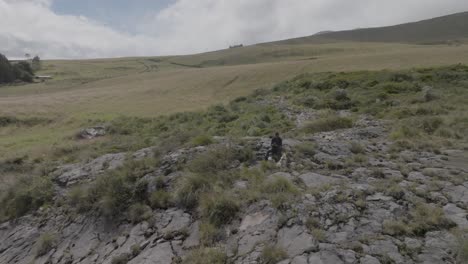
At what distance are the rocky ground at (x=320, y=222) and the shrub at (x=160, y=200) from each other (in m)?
0.25

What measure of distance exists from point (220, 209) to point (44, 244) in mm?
6152

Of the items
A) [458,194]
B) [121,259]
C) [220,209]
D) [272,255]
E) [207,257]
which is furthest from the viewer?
[220,209]

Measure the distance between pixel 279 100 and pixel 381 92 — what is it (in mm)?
8053

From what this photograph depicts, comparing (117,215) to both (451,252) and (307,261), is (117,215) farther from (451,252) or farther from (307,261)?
(451,252)

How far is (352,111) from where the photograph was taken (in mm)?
21375

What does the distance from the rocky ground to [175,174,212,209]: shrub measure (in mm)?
315

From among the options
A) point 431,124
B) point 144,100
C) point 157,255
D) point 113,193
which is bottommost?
point 144,100

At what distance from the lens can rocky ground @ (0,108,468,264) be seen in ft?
23.6

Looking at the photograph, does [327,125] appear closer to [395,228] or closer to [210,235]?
[395,228]

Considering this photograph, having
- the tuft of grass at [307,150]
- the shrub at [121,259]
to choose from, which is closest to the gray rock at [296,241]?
the shrub at [121,259]

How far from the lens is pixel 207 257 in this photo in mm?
7715

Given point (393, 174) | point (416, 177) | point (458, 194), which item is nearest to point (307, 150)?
point (393, 174)

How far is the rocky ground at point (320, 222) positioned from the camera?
23.6 feet

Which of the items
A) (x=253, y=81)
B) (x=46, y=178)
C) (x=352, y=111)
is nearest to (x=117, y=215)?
(x=46, y=178)
